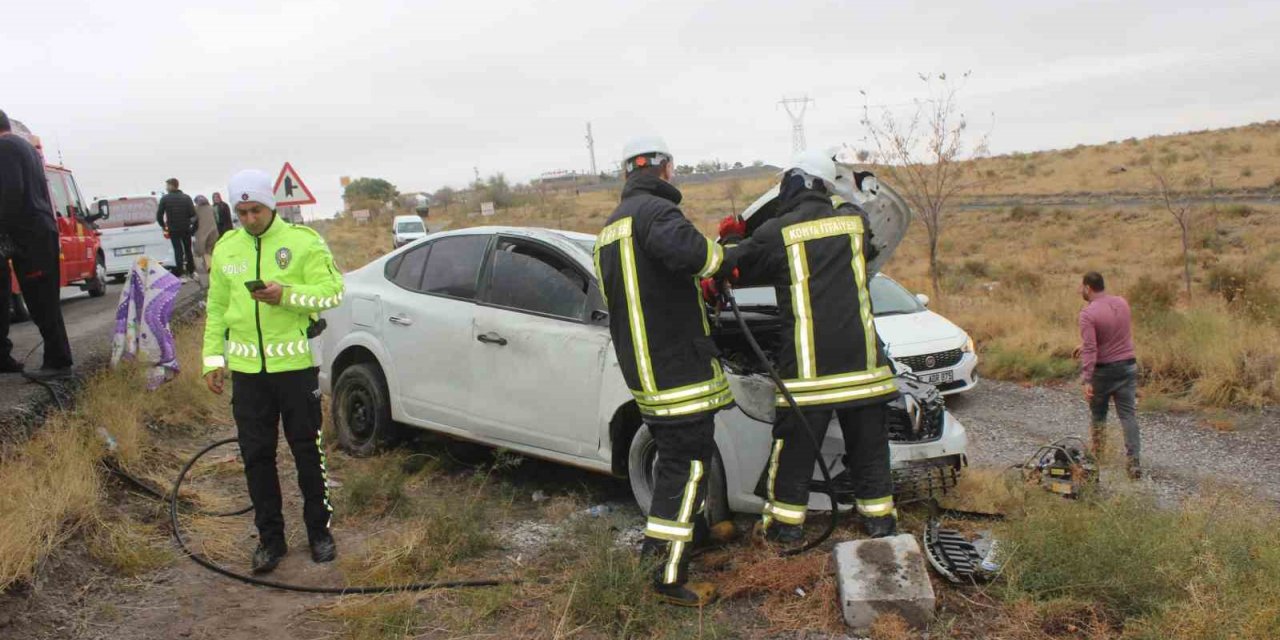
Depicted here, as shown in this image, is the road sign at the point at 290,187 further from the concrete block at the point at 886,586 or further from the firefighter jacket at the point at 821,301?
the concrete block at the point at 886,586

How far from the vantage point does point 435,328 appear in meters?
5.56

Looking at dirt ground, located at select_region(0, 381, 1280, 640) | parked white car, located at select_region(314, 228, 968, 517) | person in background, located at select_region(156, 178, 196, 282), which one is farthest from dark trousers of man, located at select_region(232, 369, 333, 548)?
person in background, located at select_region(156, 178, 196, 282)

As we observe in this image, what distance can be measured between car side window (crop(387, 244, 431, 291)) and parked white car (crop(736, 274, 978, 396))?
4.00 meters

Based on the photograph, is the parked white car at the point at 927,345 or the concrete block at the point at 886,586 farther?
the parked white car at the point at 927,345

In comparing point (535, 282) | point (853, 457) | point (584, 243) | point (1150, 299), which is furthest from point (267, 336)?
point (1150, 299)

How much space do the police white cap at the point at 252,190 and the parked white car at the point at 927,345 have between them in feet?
17.4

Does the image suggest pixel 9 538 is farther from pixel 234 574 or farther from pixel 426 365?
pixel 426 365

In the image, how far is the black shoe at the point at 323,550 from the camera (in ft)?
14.3

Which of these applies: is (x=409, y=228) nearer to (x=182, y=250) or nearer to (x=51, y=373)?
(x=182, y=250)

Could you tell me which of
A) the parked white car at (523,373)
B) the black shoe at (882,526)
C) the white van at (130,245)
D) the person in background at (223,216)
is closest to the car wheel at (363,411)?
the parked white car at (523,373)

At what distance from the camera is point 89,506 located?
14.1 feet

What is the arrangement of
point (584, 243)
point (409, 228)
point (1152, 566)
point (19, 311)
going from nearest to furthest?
1. point (1152, 566)
2. point (584, 243)
3. point (19, 311)
4. point (409, 228)

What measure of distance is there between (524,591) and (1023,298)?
11942 mm

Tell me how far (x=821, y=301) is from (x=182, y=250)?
1481cm
